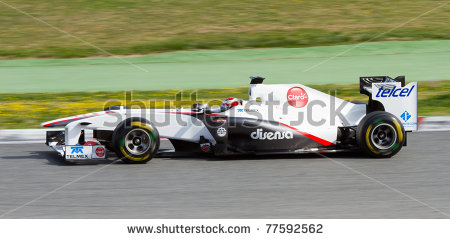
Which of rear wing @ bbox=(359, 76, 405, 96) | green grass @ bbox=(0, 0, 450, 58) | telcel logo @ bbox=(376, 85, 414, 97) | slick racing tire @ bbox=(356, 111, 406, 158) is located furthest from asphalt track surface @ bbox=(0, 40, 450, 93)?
slick racing tire @ bbox=(356, 111, 406, 158)

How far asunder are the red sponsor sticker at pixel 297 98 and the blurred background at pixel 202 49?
13.8 ft

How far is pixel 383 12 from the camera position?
23406 millimetres

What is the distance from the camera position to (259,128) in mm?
7828

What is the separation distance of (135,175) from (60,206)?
1.40 meters

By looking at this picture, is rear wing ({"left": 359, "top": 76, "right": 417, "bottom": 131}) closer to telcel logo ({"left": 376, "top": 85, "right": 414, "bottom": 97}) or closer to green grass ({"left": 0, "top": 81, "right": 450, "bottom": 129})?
telcel logo ({"left": 376, "top": 85, "right": 414, "bottom": 97})

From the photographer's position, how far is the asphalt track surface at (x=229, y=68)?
14.9 m

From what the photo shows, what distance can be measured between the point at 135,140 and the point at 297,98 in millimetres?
2179

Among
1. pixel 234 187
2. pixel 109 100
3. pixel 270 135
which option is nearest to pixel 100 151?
pixel 234 187

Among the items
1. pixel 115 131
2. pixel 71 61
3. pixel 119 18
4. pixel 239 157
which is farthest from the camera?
pixel 119 18

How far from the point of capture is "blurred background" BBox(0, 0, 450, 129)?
543 inches

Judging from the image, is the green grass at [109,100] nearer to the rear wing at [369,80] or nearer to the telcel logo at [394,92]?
the rear wing at [369,80]

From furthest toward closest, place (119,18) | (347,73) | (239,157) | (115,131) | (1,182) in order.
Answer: (119,18) → (347,73) → (239,157) → (115,131) → (1,182)

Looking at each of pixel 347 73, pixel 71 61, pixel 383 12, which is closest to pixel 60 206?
pixel 347 73

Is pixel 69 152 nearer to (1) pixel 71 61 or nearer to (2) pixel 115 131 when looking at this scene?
(2) pixel 115 131
